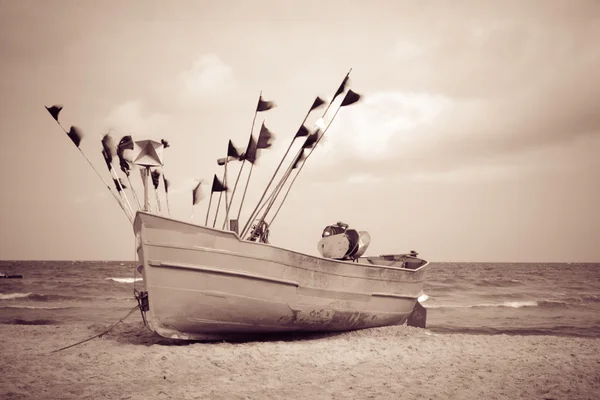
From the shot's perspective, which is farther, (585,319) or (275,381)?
(585,319)

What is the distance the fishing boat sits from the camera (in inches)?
296

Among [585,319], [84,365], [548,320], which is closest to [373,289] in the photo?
[84,365]

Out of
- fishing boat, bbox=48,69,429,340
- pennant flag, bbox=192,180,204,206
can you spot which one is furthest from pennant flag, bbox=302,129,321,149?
pennant flag, bbox=192,180,204,206

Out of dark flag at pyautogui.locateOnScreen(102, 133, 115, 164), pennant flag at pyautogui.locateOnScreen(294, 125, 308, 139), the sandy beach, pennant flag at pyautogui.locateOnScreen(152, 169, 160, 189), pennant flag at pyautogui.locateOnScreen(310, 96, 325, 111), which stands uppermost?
pennant flag at pyautogui.locateOnScreen(310, 96, 325, 111)

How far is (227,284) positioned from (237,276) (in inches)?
8.9

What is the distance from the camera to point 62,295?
25.3 m

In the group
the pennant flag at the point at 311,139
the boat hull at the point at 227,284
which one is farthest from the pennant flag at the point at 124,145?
the pennant flag at the point at 311,139

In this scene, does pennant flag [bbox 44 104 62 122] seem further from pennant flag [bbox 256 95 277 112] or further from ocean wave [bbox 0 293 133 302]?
ocean wave [bbox 0 293 133 302]

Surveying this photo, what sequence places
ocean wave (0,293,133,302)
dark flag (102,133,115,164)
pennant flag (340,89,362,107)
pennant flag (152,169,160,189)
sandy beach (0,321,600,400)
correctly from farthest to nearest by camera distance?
ocean wave (0,293,133,302), pennant flag (152,169,160,189), pennant flag (340,89,362,107), dark flag (102,133,115,164), sandy beach (0,321,600,400)

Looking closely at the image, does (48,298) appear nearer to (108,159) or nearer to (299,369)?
(108,159)

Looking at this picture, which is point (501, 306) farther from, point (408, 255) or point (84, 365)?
point (84, 365)

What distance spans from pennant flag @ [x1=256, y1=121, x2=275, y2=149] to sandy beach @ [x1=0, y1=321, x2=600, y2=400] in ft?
13.0

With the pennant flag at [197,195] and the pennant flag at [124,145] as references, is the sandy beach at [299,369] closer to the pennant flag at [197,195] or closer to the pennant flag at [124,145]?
the pennant flag at [197,195]

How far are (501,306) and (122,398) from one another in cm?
2183
